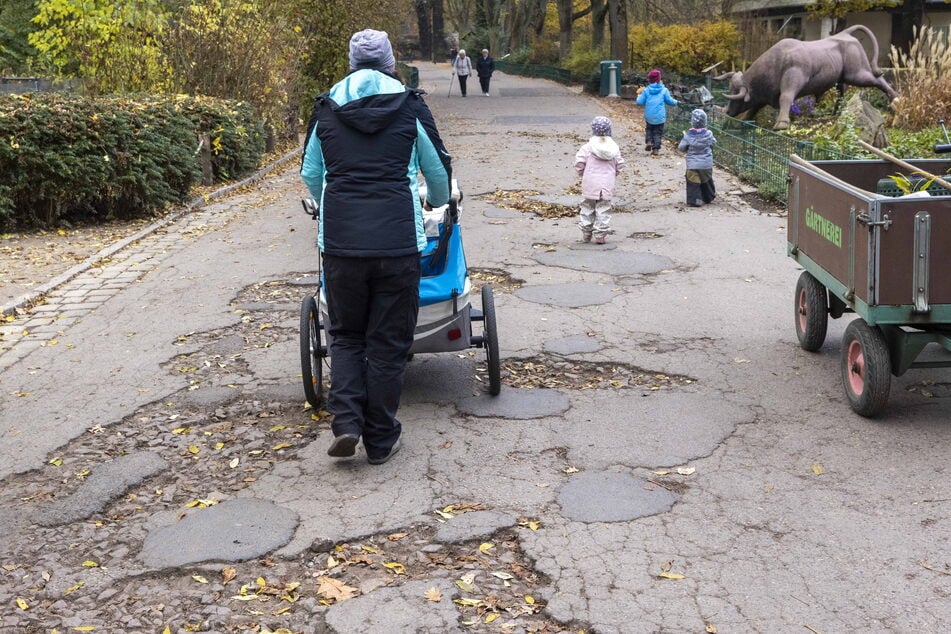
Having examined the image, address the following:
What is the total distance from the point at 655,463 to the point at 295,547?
1.85 metres

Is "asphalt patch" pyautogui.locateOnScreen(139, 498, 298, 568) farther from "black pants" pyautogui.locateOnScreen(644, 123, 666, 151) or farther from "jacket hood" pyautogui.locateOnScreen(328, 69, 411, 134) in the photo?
"black pants" pyautogui.locateOnScreen(644, 123, 666, 151)

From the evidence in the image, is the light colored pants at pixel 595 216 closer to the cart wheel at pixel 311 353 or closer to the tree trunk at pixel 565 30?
the cart wheel at pixel 311 353

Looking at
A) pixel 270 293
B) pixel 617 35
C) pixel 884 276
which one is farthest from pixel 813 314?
pixel 617 35

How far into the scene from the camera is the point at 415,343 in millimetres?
6219

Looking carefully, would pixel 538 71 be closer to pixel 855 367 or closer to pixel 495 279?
pixel 495 279

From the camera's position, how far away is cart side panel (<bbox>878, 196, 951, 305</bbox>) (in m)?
5.61

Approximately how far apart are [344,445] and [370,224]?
1053 millimetres

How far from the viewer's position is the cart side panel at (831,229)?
19.4 feet

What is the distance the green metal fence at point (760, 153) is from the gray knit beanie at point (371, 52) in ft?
24.8

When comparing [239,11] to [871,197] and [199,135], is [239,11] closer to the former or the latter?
[199,135]

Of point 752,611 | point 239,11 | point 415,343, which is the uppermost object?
point 239,11

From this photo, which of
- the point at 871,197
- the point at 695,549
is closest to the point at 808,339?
the point at 871,197

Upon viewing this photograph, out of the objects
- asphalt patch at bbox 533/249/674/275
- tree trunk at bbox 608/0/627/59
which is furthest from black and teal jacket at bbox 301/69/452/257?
tree trunk at bbox 608/0/627/59

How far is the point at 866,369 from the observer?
5863 mm
